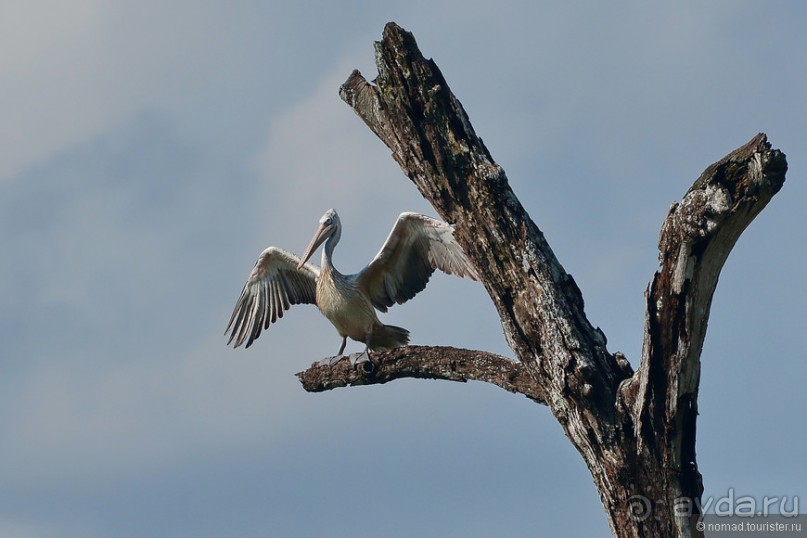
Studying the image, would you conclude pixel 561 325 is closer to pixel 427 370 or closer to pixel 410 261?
pixel 427 370

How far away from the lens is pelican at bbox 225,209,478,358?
1033cm

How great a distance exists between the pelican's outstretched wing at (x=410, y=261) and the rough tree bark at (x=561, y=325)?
8.40ft

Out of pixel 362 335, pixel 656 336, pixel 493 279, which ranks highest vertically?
pixel 362 335

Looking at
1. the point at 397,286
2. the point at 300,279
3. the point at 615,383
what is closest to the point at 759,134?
the point at 615,383

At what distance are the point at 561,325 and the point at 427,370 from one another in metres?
1.45

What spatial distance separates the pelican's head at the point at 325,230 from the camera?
11477 mm

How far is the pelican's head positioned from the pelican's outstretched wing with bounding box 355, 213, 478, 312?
738 mm

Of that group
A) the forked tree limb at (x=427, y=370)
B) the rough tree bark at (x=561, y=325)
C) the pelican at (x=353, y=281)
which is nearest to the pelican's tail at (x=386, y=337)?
the pelican at (x=353, y=281)

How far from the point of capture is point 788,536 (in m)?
6.91

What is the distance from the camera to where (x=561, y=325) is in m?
7.02

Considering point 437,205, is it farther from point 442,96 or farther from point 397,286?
point 397,286

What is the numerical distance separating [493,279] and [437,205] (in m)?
0.58

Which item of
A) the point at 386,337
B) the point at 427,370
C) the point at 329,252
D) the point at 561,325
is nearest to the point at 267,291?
the point at 329,252

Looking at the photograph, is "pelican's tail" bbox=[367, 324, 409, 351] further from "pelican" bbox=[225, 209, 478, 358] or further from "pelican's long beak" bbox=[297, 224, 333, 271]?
"pelican's long beak" bbox=[297, 224, 333, 271]
